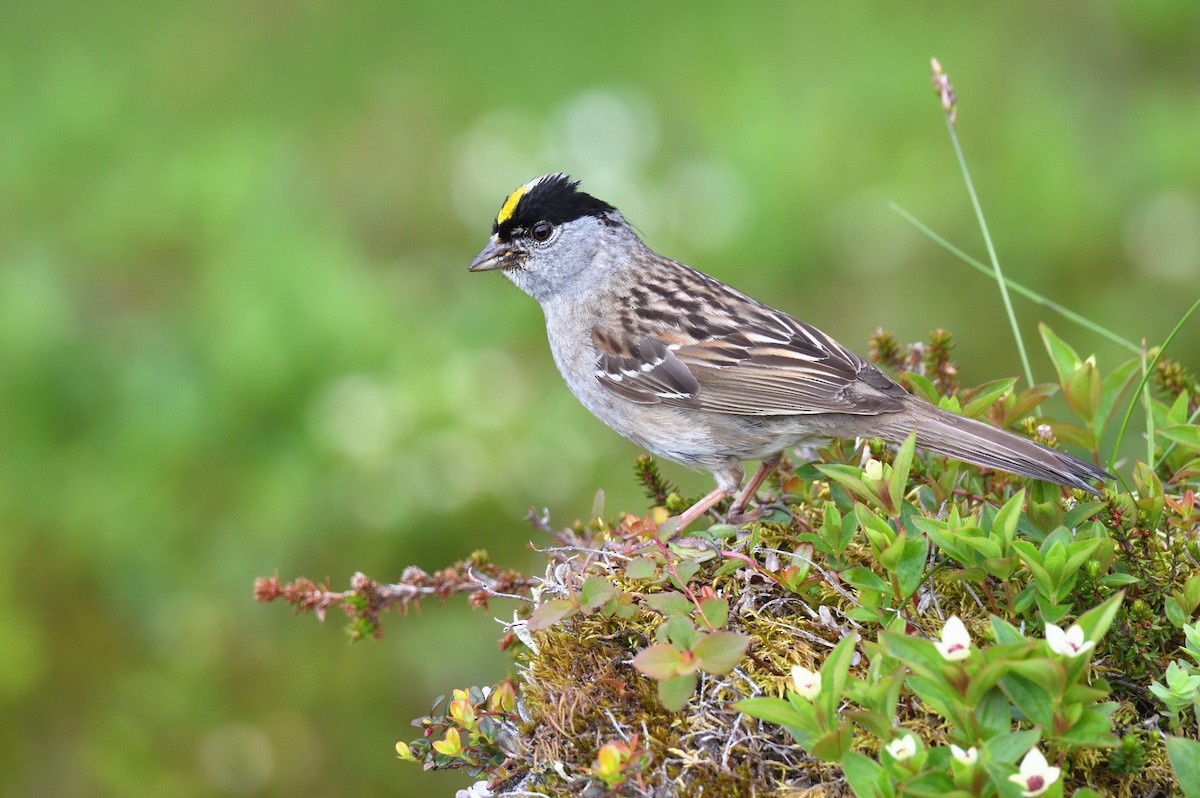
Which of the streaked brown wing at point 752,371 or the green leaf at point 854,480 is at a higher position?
the streaked brown wing at point 752,371

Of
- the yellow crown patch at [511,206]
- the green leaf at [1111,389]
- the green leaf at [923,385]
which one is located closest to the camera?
the green leaf at [1111,389]

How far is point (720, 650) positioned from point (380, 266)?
16.2ft

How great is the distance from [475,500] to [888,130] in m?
3.16

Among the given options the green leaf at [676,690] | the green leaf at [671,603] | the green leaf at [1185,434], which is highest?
the green leaf at [671,603]

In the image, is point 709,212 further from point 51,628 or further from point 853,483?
point 853,483

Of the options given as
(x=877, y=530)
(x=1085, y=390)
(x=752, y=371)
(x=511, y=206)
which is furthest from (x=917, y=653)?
(x=511, y=206)

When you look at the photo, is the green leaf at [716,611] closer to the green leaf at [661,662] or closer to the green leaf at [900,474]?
the green leaf at [661,662]

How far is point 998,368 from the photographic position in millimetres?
5785

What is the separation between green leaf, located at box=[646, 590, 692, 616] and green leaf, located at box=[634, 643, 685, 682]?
0.47ft

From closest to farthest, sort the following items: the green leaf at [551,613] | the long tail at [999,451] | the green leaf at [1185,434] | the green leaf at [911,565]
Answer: the green leaf at [911,565], the green leaf at [551,613], the green leaf at [1185,434], the long tail at [999,451]

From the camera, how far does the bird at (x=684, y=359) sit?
3.58 meters

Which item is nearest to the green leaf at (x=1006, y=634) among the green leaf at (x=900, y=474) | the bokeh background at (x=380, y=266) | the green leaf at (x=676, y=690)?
the green leaf at (x=900, y=474)

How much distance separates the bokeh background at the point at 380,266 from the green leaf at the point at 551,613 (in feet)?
6.42

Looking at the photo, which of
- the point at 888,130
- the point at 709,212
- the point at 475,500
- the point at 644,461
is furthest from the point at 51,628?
the point at 888,130
